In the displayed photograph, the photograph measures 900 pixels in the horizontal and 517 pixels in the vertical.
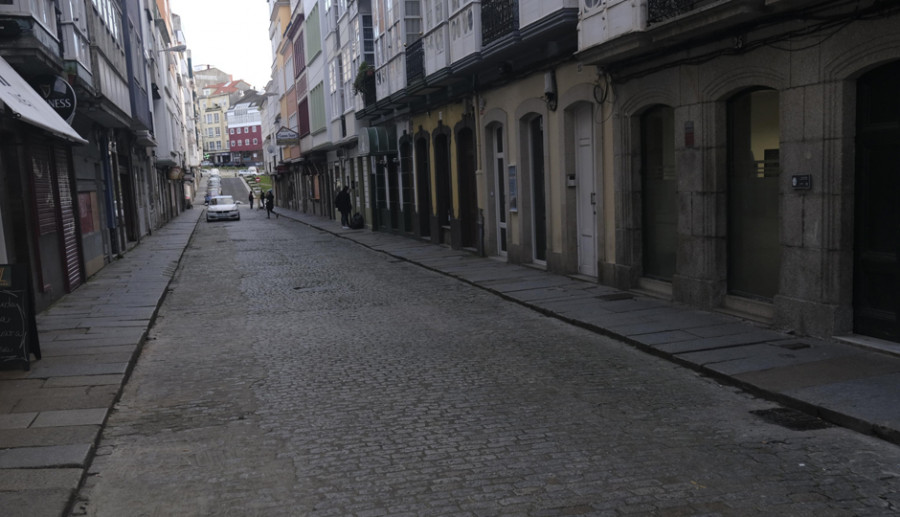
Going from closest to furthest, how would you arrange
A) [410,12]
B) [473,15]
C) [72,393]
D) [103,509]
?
[103,509], [72,393], [473,15], [410,12]

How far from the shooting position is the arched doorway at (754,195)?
9.08 m

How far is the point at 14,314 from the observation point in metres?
7.56

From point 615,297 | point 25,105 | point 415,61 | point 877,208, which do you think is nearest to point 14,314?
point 25,105

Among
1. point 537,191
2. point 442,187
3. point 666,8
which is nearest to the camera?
point 666,8

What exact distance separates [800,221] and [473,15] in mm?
9471

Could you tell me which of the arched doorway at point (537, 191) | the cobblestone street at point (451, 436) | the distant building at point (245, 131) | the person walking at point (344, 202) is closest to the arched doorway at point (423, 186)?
the arched doorway at point (537, 191)

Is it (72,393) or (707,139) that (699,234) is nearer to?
(707,139)

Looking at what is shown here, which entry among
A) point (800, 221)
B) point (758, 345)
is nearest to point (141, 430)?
point (758, 345)

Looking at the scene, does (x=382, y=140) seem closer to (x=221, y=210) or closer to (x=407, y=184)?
(x=407, y=184)

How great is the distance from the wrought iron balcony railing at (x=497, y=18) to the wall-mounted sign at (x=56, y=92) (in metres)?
7.64

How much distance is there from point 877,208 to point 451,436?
5134 mm

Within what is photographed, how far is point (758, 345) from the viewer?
7973 mm

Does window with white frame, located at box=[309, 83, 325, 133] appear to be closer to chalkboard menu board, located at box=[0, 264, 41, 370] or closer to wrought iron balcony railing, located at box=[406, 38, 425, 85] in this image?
wrought iron balcony railing, located at box=[406, 38, 425, 85]

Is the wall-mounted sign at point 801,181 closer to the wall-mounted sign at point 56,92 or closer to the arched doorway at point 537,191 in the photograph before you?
the arched doorway at point 537,191
